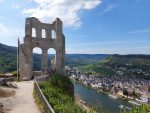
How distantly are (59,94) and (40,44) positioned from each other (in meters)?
15.7

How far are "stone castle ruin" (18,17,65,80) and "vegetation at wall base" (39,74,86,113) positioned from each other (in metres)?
5.39

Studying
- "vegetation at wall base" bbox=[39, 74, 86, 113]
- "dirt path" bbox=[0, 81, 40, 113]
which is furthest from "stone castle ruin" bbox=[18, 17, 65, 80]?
"dirt path" bbox=[0, 81, 40, 113]

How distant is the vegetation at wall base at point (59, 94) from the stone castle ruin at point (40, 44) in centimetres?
→ 539

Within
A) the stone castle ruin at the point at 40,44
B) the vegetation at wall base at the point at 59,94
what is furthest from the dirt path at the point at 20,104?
the stone castle ruin at the point at 40,44

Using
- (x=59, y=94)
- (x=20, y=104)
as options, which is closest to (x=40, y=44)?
(x=59, y=94)

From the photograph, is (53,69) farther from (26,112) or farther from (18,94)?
(26,112)

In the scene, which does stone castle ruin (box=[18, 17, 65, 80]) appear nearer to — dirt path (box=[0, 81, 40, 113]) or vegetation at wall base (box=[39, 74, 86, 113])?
vegetation at wall base (box=[39, 74, 86, 113])

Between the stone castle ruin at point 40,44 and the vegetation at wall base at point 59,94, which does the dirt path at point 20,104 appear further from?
the stone castle ruin at point 40,44

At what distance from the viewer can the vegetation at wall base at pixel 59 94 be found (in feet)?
48.4

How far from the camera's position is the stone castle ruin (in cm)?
3566

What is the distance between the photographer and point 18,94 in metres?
22.4

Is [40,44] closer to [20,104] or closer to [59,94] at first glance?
[59,94]

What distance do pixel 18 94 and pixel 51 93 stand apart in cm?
326

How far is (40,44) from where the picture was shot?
119 ft
